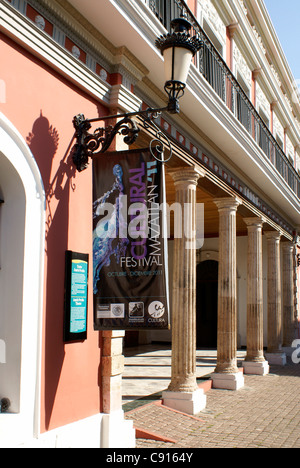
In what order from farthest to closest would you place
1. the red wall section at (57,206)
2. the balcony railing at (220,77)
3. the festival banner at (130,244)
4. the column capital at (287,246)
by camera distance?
1. the column capital at (287,246)
2. the balcony railing at (220,77)
3. the festival banner at (130,244)
4. the red wall section at (57,206)

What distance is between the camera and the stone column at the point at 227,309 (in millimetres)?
10117

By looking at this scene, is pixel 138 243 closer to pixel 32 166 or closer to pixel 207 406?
pixel 32 166

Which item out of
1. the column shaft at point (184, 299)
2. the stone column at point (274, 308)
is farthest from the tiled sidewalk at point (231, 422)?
the stone column at point (274, 308)

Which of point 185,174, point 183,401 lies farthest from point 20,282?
point 185,174

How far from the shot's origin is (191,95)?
735 centimetres

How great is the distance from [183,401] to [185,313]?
4.51 feet

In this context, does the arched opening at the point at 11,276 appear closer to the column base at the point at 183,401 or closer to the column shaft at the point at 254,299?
the column base at the point at 183,401

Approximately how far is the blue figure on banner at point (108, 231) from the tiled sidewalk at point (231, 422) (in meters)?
2.49

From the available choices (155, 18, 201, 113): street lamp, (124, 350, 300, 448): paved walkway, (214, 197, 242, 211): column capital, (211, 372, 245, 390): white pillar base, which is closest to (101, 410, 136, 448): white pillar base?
(124, 350, 300, 448): paved walkway

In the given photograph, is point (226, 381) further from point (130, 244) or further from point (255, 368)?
point (130, 244)

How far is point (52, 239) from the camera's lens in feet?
15.9
